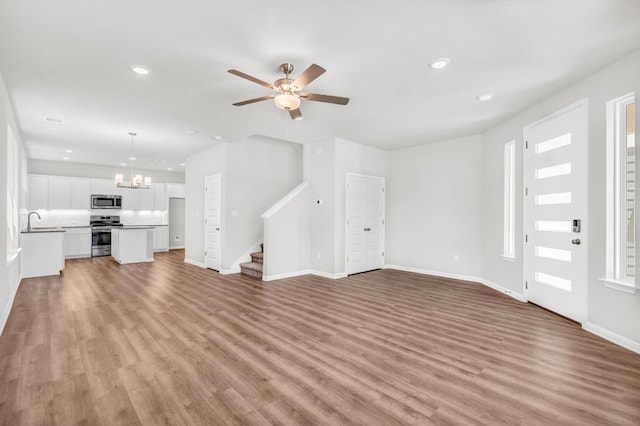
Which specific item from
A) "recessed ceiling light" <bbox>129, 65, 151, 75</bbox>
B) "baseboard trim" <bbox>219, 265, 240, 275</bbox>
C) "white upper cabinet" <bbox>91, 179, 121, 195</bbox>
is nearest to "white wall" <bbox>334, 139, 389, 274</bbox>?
"baseboard trim" <bbox>219, 265, 240, 275</bbox>

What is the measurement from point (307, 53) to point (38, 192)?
9433 mm

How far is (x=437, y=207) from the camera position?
6.28m

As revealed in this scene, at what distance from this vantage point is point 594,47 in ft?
8.88

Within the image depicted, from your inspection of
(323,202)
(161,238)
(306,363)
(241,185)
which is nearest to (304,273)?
(323,202)

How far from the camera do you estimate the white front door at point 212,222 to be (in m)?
6.60

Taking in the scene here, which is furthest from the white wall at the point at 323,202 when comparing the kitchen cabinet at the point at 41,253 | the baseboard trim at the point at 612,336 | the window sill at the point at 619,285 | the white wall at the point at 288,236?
the kitchen cabinet at the point at 41,253

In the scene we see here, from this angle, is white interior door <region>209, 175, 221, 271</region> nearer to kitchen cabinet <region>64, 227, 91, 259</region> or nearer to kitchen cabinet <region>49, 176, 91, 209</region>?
kitchen cabinet <region>64, 227, 91, 259</region>

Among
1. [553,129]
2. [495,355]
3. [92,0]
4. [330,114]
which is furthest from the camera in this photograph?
[330,114]

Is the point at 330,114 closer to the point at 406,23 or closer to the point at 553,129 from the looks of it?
the point at 406,23

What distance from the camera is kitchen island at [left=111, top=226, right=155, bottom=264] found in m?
7.62

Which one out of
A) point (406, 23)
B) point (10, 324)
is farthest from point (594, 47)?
point (10, 324)

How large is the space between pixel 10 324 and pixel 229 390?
10.3 ft

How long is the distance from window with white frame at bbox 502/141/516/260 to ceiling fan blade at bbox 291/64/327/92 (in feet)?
12.4

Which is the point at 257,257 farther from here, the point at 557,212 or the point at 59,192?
the point at 59,192
